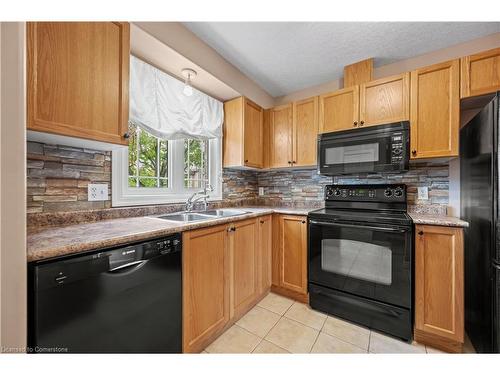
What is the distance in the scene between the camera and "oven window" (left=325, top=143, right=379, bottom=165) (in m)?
1.80

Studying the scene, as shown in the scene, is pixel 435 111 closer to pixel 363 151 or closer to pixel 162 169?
pixel 363 151

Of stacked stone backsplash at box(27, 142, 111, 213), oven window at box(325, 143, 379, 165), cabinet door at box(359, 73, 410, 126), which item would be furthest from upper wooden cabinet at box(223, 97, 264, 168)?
stacked stone backsplash at box(27, 142, 111, 213)

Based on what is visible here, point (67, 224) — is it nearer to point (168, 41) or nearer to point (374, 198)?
point (168, 41)

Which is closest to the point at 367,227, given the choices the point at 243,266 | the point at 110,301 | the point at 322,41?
the point at 243,266

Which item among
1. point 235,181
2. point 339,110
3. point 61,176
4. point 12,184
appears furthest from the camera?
point 235,181

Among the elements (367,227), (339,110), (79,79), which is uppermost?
(339,110)

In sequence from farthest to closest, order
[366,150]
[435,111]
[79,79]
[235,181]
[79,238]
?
[235,181] < [366,150] < [435,111] < [79,79] < [79,238]

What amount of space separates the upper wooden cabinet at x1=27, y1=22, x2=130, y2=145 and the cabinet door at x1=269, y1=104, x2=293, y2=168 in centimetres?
170

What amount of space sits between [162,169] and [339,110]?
191cm

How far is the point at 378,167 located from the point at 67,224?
238cm

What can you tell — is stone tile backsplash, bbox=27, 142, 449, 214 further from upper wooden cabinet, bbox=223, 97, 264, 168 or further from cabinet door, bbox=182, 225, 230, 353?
cabinet door, bbox=182, 225, 230, 353

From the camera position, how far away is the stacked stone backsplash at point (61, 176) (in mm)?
1090

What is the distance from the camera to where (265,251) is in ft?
6.66
